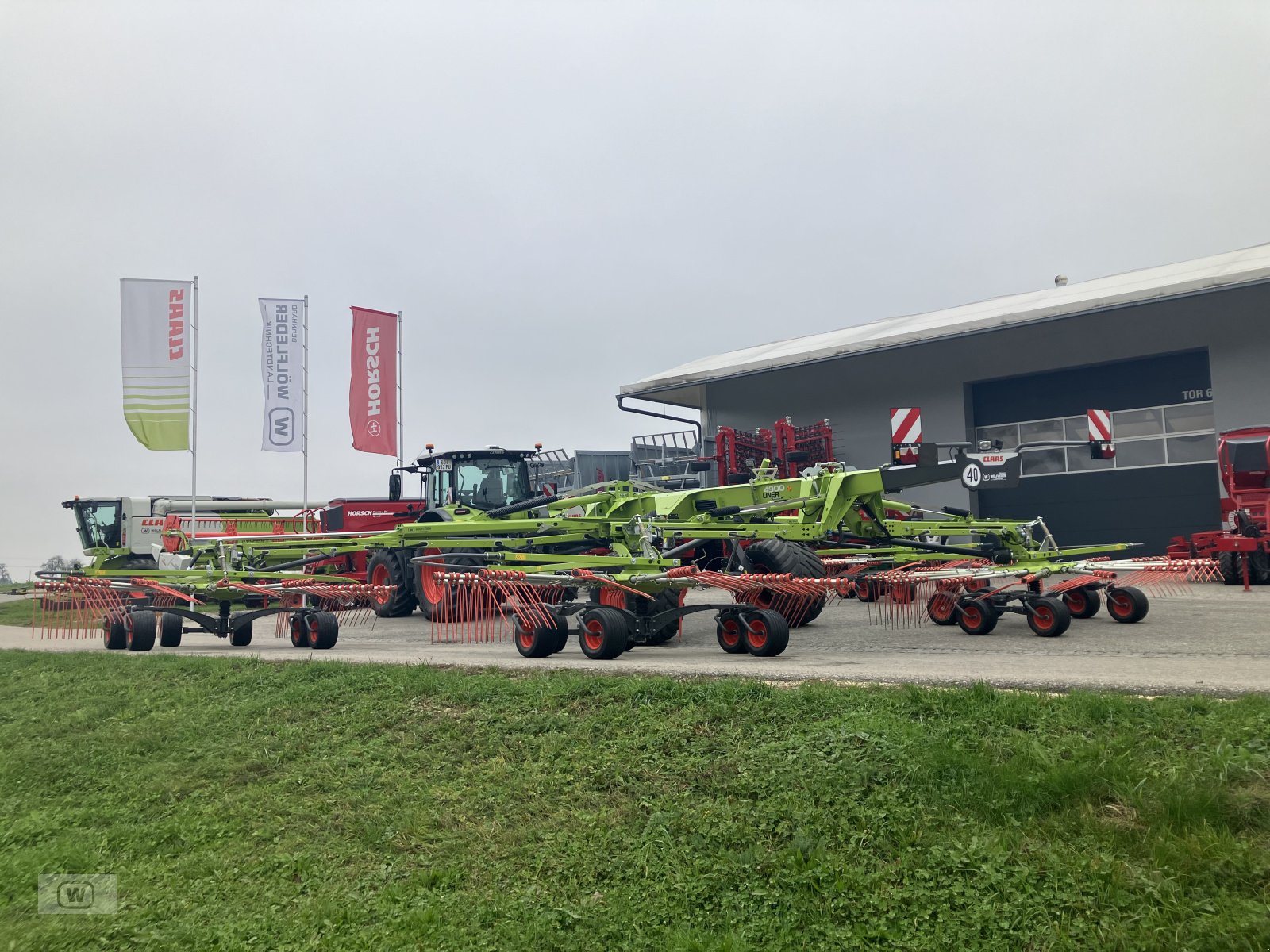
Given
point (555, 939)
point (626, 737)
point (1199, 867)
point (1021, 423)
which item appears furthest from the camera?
point (1021, 423)

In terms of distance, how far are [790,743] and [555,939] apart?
63.3 inches

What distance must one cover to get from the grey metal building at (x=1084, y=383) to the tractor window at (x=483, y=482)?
919cm

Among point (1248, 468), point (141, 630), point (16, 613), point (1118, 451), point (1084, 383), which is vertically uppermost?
point (1084, 383)

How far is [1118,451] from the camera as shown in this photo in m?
20.3

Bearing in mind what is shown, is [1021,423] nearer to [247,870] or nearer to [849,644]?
[849,644]

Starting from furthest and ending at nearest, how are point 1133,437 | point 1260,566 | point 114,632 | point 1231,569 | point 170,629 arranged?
1. point 1133,437
2. point 1231,569
3. point 1260,566
4. point 114,632
5. point 170,629

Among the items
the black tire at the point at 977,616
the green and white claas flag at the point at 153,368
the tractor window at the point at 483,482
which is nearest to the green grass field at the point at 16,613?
the green and white claas flag at the point at 153,368

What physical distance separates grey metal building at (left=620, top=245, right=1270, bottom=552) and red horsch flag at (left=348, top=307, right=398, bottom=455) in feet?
27.3

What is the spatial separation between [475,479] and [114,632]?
19.4 ft

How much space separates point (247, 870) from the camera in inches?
187

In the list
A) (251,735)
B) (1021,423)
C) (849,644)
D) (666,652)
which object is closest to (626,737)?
(251,735)

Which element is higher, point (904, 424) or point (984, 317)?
point (984, 317)

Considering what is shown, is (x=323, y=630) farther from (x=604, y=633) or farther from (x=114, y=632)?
(x=604, y=633)

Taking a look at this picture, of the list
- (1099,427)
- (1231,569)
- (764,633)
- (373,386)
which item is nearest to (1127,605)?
(764,633)
